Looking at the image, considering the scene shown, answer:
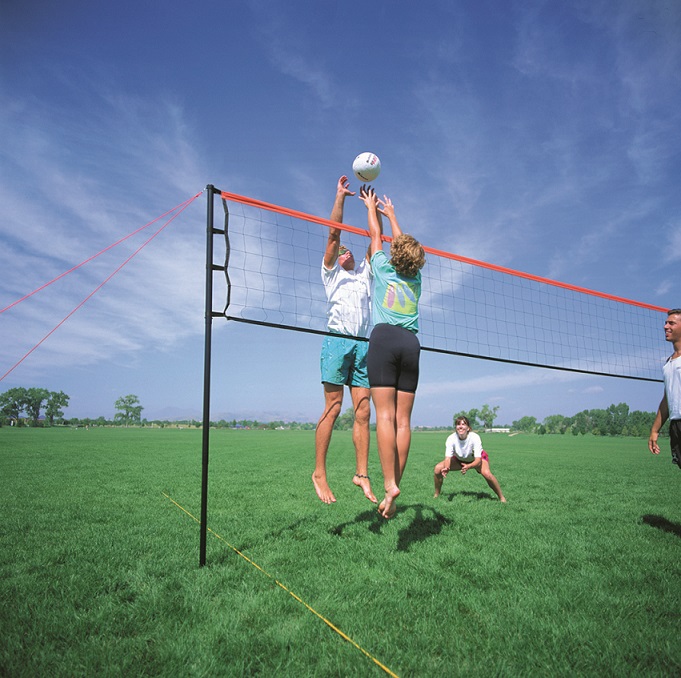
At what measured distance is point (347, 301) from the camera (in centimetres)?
518

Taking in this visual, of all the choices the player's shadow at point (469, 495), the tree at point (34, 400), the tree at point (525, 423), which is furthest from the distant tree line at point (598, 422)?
the tree at point (34, 400)

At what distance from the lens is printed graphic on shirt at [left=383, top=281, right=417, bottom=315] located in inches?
159

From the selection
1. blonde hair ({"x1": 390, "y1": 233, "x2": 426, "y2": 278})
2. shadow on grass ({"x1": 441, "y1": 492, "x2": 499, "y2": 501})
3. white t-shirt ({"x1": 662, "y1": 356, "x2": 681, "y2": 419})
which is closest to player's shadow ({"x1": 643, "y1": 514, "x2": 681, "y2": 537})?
white t-shirt ({"x1": 662, "y1": 356, "x2": 681, "y2": 419})

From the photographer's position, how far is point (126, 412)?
128 m

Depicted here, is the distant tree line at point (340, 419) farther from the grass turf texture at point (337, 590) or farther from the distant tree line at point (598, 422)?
the grass turf texture at point (337, 590)

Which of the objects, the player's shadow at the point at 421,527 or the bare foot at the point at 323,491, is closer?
the player's shadow at the point at 421,527

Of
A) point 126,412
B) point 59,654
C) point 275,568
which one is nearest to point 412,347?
point 275,568

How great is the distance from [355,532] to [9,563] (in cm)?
297

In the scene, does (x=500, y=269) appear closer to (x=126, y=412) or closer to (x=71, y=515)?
(x=71, y=515)

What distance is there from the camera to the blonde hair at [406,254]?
3980mm

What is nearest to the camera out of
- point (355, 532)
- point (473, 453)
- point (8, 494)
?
point (355, 532)

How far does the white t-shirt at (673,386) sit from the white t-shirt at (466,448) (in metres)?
2.81

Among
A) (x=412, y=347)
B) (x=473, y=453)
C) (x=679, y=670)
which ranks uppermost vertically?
(x=412, y=347)

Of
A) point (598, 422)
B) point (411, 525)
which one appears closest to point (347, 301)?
point (411, 525)
